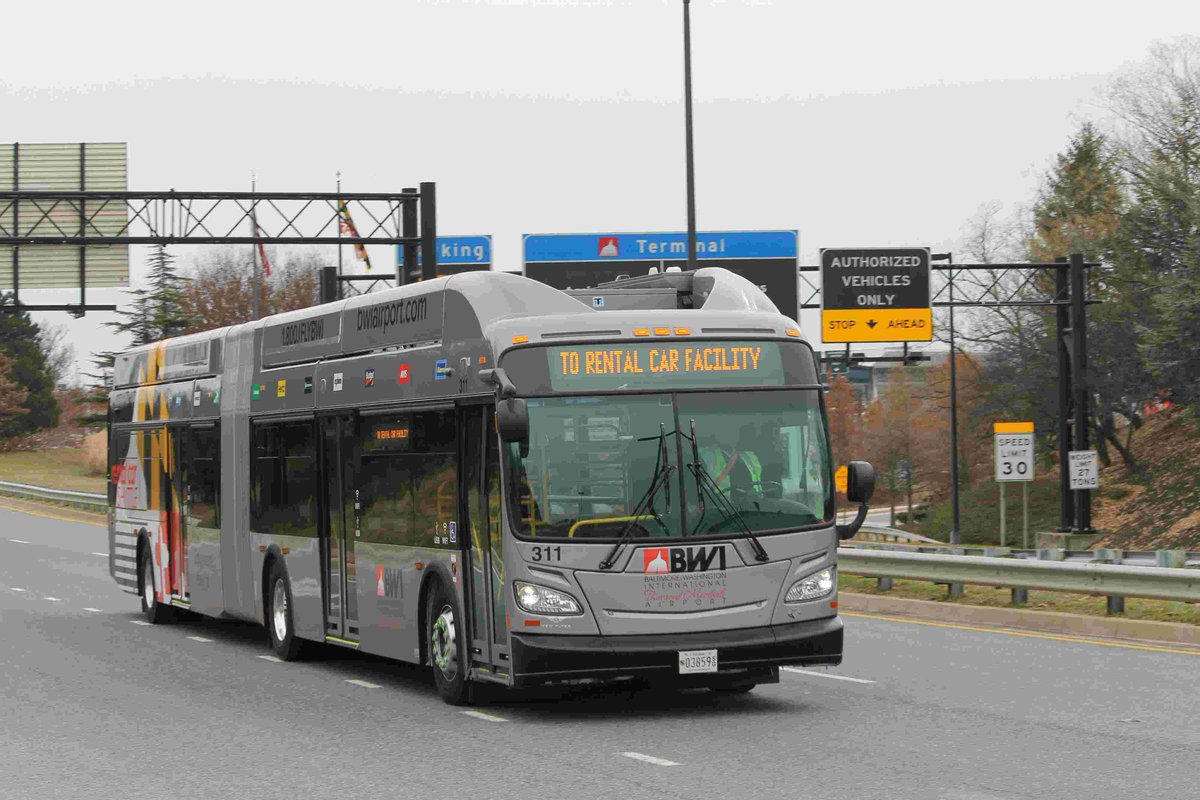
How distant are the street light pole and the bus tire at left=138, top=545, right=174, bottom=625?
1109cm

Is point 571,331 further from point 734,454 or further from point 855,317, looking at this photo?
point 855,317

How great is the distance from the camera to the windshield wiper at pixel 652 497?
12.2 m

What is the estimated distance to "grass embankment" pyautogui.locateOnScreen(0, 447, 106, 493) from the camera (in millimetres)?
76750

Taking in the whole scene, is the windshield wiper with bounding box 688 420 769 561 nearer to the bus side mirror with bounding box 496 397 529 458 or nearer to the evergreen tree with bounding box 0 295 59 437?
the bus side mirror with bounding box 496 397 529 458

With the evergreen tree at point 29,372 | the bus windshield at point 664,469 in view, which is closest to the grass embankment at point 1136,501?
the bus windshield at point 664,469

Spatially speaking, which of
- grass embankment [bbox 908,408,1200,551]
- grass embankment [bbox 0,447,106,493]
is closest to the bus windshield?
grass embankment [bbox 908,408,1200,551]

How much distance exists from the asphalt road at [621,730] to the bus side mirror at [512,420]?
187 cm

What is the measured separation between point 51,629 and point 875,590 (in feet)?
33.4

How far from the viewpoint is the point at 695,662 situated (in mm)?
12258

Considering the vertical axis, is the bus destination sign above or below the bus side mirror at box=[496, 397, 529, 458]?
above

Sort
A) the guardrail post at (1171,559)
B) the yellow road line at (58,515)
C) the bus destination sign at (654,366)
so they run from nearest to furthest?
the bus destination sign at (654,366), the guardrail post at (1171,559), the yellow road line at (58,515)

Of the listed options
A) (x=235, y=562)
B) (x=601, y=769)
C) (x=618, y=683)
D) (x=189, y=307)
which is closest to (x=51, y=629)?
(x=235, y=562)

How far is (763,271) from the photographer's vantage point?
4109cm

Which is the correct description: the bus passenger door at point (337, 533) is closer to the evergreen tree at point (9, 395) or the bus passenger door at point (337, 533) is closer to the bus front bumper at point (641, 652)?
the bus front bumper at point (641, 652)
